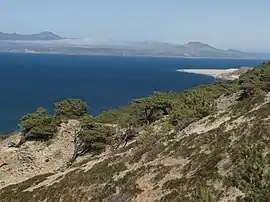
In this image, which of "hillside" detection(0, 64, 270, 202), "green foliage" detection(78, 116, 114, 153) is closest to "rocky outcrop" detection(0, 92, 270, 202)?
"hillside" detection(0, 64, 270, 202)

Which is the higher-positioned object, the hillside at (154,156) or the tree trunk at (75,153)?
the hillside at (154,156)

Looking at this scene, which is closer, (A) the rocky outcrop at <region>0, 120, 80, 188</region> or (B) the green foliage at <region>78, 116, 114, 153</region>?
(A) the rocky outcrop at <region>0, 120, 80, 188</region>

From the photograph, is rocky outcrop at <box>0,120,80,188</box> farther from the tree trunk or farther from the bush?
the bush

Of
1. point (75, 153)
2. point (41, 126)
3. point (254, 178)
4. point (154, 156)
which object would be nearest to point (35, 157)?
point (75, 153)

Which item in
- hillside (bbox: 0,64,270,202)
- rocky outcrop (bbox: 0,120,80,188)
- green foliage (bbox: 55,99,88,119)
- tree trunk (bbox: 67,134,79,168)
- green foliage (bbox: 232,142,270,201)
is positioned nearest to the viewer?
green foliage (bbox: 232,142,270,201)

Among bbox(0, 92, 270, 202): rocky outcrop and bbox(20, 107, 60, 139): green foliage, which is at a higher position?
bbox(0, 92, 270, 202): rocky outcrop

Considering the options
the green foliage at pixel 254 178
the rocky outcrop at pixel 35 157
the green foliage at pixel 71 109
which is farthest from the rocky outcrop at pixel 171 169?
the green foliage at pixel 71 109

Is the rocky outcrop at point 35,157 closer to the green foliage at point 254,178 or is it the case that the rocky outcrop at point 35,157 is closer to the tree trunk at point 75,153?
the tree trunk at point 75,153

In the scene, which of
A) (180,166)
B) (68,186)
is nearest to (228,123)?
(180,166)
